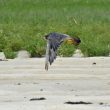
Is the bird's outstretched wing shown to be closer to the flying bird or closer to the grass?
the flying bird

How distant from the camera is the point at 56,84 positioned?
34.0ft

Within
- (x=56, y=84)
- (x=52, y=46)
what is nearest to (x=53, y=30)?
(x=56, y=84)

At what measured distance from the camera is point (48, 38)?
8328 millimetres

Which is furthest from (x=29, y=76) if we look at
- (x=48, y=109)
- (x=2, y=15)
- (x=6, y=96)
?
(x=2, y=15)

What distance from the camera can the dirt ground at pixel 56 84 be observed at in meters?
8.69

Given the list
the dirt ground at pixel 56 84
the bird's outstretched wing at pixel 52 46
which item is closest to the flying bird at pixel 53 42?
the bird's outstretched wing at pixel 52 46

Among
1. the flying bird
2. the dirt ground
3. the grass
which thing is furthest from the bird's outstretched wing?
the grass

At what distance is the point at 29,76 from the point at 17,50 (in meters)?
5.26

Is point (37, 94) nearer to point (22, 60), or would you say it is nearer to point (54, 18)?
point (22, 60)

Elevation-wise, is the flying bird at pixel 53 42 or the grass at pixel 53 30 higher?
the flying bird at pixel 53 42

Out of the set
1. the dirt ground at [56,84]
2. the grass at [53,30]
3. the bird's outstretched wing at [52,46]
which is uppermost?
the bird's outstretched wing at [52,46]

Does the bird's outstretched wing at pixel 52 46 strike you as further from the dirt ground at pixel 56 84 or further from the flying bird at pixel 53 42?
the dirt ground at pixel 56 84

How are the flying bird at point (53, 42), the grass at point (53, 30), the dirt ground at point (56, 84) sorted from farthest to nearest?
the grass at point (53, 30) < the dirt ground at point (56, 84) < the flying bird at point (53, 42)

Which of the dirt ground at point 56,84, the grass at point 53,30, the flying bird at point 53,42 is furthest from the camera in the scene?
the grass at point 53,30
